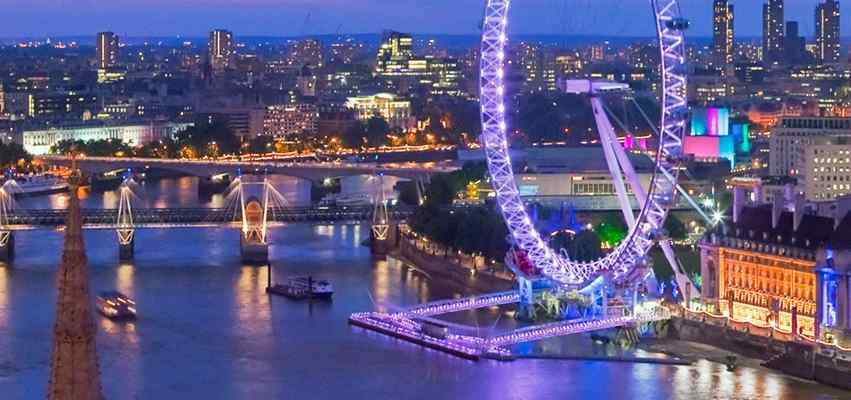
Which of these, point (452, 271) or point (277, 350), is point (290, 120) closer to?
point (452, 271)

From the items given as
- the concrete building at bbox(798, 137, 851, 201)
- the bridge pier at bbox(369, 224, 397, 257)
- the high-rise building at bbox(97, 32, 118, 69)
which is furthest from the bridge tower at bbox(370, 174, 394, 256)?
the high-rise building at bbox(97, 32, 118, 69)

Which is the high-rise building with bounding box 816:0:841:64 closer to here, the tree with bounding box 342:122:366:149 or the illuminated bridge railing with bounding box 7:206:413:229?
the tree with bounding box 342:122:366:149

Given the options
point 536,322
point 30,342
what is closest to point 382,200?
point 536,322

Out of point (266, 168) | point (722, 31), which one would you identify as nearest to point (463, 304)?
point (266, 168)

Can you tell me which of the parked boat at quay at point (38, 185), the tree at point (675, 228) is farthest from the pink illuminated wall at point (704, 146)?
the tree at point (675, 228)

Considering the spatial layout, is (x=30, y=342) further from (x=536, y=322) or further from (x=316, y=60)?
(x=316, y=60)

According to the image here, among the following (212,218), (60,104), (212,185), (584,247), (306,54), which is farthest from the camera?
(306,54)
